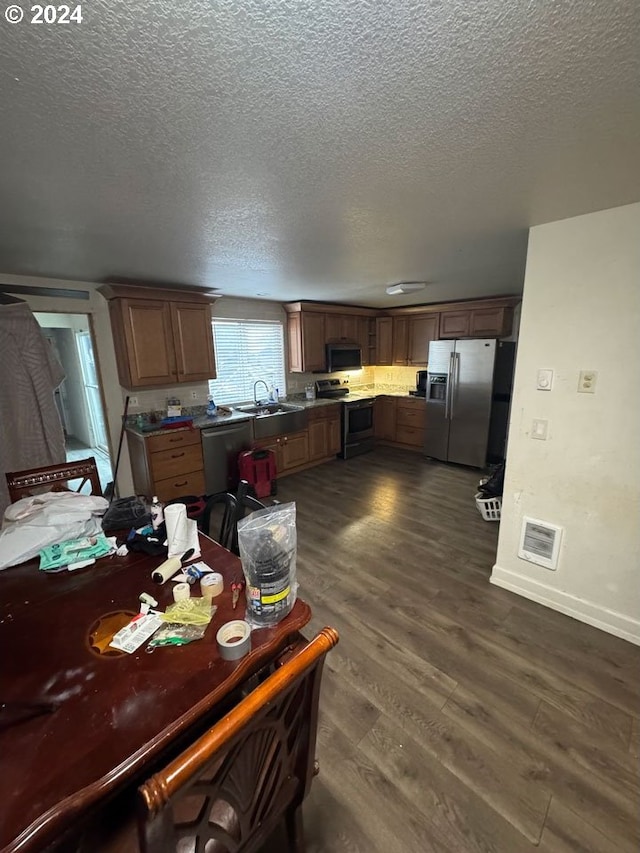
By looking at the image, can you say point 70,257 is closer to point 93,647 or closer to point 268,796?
point 93,647

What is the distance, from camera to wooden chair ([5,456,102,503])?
1.97 meters

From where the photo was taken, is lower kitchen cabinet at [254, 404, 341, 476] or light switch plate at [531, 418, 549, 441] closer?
light switch plate at [531, 418, 549, 441]

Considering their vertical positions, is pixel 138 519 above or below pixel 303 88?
below

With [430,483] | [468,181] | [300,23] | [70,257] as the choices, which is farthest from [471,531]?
[70,257]

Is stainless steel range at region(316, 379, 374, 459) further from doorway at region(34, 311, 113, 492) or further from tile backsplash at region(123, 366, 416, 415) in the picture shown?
doorway at region(34, 311, 113, 492)

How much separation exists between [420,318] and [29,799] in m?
5.66

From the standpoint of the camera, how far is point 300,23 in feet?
2.37

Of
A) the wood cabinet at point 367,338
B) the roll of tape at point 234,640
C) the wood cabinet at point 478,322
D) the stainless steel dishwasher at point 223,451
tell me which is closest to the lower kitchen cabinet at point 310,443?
the stainless steel dishwasher at point 223,451

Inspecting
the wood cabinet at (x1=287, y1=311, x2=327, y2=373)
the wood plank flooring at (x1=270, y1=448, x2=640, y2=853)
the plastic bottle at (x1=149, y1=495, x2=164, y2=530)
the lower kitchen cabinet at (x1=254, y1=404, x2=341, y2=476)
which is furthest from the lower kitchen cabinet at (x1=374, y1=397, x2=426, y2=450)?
the plastic bottle at (x1=149, y1=495, x2=164, y2=530)

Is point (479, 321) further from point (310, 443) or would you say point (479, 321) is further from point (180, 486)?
point (180, 486)

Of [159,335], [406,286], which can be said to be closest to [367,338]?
[406,286]

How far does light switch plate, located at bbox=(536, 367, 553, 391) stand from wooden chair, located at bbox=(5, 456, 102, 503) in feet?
9.28

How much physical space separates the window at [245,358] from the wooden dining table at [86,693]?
3385 mm

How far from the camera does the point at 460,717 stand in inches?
60.1
